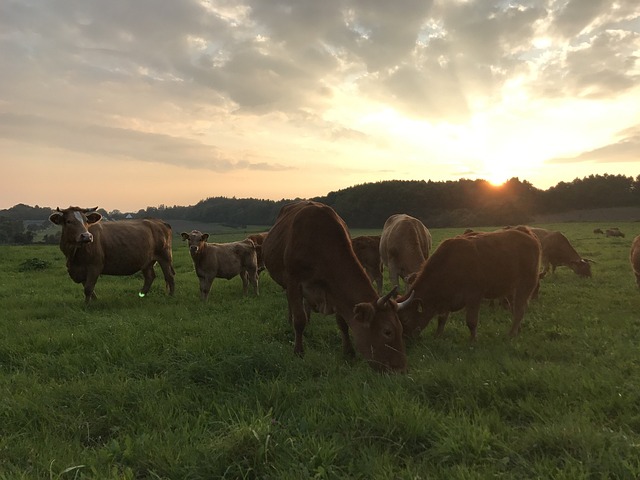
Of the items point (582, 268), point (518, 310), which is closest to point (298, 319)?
point (518, 310)

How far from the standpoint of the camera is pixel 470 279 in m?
7.05

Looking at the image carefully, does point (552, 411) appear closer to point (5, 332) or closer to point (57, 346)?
point (57, 346)

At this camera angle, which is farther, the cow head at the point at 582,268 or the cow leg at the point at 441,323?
the cow head at the point at 582,268

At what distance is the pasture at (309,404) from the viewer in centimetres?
314

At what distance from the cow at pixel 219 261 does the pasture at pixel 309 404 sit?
3976 millimetres

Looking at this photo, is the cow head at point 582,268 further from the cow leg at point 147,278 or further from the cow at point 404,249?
the cow leg at point 147,278

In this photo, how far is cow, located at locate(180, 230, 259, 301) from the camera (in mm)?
12000

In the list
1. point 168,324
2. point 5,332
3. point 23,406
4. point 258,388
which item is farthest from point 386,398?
point 5,332

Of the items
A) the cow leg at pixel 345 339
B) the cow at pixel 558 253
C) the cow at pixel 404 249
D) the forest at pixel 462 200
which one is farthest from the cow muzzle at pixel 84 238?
the forest at pixel 462 200

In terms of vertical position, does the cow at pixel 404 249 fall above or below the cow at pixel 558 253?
above

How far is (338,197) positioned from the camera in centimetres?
8512

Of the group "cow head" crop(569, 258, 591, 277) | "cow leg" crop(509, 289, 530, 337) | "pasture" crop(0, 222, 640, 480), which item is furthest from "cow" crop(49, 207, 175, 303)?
"cow head" crop(569, 258, 591, 277)

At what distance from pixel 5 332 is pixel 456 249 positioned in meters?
8.21

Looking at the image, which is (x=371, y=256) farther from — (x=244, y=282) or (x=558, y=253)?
(x=558, y=253)
